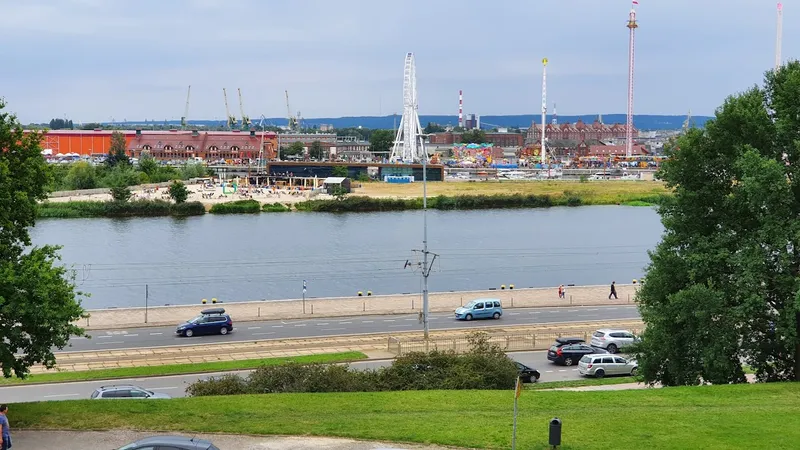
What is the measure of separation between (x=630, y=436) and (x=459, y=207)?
80047mm

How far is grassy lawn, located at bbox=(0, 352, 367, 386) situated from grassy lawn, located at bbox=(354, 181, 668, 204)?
247 feet

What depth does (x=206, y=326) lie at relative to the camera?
99.2 feet

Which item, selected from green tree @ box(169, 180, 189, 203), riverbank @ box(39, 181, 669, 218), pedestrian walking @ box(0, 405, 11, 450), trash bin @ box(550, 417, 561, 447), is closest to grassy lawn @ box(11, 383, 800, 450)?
trash bin @ box(550, 417, 561, 447)

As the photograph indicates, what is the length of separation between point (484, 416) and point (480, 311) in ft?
65.0

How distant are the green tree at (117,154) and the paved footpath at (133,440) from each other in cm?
10954

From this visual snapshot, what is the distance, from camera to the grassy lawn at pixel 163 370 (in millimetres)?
22391

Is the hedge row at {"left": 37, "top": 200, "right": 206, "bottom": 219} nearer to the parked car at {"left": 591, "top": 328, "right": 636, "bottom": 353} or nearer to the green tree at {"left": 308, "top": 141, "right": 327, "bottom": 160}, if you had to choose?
the parked car at {"left": 591, "top": 328, "right": 636, "bottom": 353}

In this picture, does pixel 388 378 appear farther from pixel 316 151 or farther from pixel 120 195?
pixel 316 151

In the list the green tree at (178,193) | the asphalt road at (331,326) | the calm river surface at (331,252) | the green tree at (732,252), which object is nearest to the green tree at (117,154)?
the green tree at (178,193)

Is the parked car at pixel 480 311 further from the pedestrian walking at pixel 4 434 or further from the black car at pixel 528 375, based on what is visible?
the pedestrian walking at pixel 4 434

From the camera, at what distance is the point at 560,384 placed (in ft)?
70.5

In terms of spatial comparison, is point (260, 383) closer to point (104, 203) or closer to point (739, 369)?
→ point (739, 369)

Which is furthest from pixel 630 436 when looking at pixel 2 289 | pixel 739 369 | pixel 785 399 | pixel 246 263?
pixel 246 263

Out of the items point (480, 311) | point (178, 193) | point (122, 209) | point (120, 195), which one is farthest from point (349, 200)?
point (480, 311)
